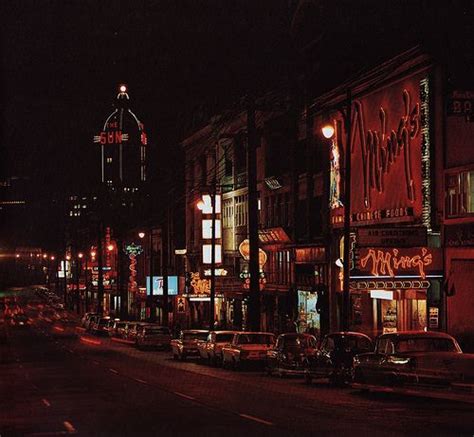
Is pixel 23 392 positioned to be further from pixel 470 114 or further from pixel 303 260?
pixel 303 260

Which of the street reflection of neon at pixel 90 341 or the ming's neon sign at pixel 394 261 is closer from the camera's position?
the ming's neon sign at pixel 394 261

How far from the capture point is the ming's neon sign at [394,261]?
37031 mm

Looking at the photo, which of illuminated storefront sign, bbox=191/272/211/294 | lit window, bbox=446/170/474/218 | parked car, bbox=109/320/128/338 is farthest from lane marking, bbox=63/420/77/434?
parked car, bbox=109/320/128/338

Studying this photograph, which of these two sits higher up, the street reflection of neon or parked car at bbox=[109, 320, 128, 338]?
parked car at bbox=[109, 320, 128, 338]

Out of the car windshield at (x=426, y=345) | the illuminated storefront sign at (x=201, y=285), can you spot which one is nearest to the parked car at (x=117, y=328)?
the illuminated storefront sign at (x=201, y=285)

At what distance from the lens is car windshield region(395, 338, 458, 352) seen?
24.2m

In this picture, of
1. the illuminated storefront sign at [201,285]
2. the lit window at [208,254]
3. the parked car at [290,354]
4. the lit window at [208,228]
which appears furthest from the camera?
the lit window at [208,228]

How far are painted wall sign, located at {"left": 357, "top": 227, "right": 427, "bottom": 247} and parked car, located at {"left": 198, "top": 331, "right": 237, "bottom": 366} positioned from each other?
→ 7785 millimetres

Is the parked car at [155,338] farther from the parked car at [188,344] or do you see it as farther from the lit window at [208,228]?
the lit window at [208,228]

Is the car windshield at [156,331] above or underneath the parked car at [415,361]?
underneath

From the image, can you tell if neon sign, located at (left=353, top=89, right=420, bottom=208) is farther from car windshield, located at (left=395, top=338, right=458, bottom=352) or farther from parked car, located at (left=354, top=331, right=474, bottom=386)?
car windshield, located at (left=395, top=338, right=458, bottom=352)

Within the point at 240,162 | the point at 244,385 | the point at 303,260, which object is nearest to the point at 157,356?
the point at 303,260

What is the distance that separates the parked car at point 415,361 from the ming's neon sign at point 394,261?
11.2m

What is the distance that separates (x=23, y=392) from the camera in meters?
28.2
